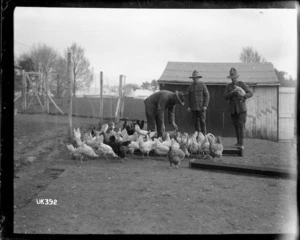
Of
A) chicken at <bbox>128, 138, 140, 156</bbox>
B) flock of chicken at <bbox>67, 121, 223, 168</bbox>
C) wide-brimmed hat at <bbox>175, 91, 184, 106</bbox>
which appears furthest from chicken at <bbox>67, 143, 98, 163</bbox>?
wide-brimmed hat at <bbox>175, 91, 184, 106</bbox>

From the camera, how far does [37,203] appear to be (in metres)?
1.92

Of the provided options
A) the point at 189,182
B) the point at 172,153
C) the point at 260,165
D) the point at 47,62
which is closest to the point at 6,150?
the point at 47,62

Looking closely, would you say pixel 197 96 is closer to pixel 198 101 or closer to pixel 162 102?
pixel 198 101

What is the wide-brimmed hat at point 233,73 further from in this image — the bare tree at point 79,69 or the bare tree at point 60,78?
the bare tree at point 60,78

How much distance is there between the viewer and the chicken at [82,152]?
101 inches

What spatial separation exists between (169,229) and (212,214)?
26 centimetres

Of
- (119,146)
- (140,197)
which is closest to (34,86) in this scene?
(140,197)

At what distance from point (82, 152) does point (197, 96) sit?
3.33 ft

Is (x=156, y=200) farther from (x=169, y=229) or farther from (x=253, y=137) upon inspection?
(x=253, y=137)

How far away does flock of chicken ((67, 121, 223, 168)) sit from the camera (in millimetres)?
2652

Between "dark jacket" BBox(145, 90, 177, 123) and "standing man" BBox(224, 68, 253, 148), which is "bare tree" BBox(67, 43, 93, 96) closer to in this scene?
"dark jacket" BBox(145, 90, 177, 123)

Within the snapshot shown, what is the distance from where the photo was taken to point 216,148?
255 centimetres

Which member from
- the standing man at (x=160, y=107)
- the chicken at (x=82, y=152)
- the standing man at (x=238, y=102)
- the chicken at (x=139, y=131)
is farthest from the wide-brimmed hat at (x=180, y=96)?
the chicken at (x=82, y=152)

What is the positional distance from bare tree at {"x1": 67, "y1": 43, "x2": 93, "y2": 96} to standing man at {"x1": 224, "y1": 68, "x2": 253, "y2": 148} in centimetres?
100
